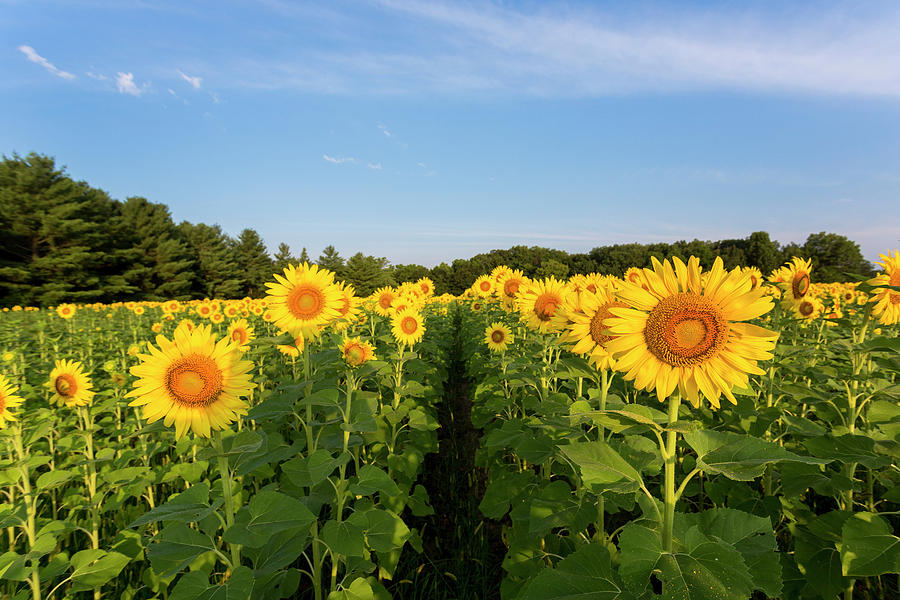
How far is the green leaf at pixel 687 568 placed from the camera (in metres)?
1.13

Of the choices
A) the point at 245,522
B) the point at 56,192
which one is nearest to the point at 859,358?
the point at 245,522

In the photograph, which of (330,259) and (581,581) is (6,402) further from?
(330,259)

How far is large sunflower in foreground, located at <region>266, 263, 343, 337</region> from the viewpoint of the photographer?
3533mm

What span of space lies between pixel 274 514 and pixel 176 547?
1.59ft

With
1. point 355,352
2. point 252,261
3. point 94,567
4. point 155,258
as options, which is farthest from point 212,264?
point 94,567

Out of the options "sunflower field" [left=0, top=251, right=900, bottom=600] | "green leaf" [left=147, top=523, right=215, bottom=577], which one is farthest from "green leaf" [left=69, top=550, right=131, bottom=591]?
"green leaf" [left=147, top=523, right=215, bottom=577]

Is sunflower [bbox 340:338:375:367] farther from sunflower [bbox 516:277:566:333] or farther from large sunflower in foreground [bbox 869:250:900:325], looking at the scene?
large sunflower in foreground [bbox 869:250:900:325]

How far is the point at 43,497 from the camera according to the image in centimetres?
456

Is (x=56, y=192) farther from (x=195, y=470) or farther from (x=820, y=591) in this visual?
(x=820, y=591)

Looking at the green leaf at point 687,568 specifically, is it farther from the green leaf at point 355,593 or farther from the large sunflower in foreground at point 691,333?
the green leaf at point 355,593

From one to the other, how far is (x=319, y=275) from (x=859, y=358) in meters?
4.83

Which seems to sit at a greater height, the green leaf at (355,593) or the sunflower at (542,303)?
the sunflower at (542,303)

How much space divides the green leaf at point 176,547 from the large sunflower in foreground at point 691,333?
2074 millimetres

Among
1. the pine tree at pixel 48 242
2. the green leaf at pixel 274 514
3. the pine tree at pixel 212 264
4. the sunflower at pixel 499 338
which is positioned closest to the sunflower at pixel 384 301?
the sunflower at pixel 499 338
